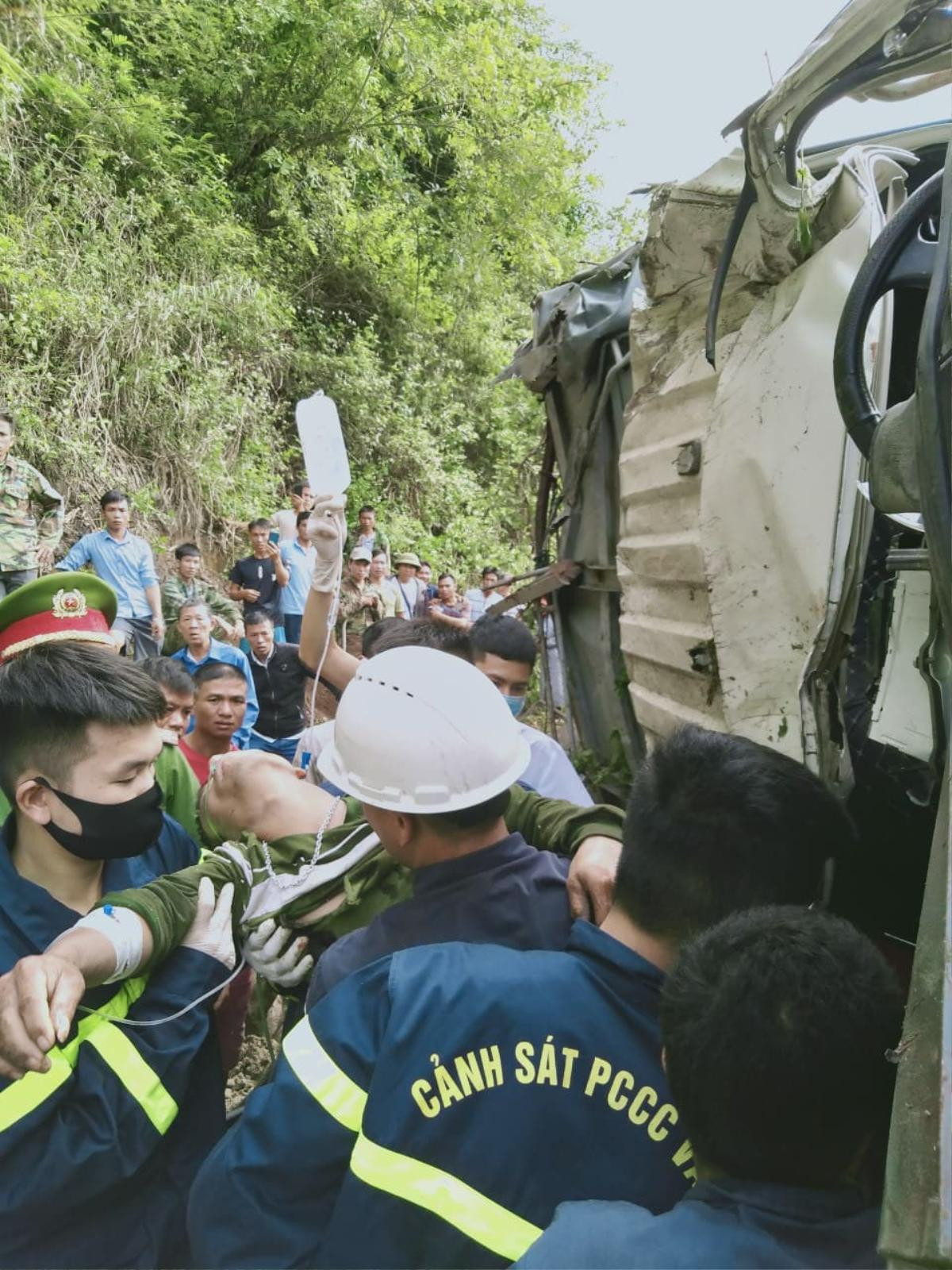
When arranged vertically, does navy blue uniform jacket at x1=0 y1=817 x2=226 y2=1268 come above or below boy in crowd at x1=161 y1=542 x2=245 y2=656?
below

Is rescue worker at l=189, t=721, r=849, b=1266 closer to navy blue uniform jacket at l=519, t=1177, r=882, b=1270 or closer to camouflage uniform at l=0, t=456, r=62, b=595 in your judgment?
navy blue uniform jacket at l=519, t=1177, r=882, b=1270

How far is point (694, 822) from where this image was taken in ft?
4.34

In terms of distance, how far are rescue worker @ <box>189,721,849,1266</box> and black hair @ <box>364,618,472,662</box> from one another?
1.69 metres

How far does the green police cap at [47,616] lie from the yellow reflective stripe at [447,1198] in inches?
60.7

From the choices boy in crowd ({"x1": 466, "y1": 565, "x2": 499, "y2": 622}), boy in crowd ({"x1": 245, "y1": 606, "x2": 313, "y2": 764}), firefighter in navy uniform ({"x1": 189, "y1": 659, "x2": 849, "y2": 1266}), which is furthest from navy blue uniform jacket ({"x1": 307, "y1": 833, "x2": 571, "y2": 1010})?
boy in crowd ({"x1": 466, "y1": 565, "x2": 499, "y2": 622})

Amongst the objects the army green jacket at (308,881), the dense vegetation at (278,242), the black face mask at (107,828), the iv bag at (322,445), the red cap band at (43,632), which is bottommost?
the army green jacket at (308,881)

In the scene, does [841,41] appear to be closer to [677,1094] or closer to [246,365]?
[677,1094]

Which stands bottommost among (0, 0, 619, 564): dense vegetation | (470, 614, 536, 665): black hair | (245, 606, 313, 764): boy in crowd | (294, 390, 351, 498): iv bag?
(245, 606, 313, 764): boy in crowd

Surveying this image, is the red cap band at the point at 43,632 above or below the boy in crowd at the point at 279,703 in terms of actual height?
above

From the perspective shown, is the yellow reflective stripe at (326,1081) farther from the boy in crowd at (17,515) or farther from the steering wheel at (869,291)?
the boy in crowd at (17,515)

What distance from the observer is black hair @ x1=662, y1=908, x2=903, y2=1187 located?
96cm

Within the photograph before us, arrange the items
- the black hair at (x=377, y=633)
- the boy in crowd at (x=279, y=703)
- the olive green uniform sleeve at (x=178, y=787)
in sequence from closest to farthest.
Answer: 1. the olive green uniform sleeve at (x=178, y=787)
2. the black hair at (x=377, y=633)
3. the boy in crowd at (x=279, y=703)

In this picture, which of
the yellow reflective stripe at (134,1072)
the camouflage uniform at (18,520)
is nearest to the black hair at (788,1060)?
the yellow reflective stripe at (134,1072)

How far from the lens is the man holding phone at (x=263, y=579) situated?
7.78 m
